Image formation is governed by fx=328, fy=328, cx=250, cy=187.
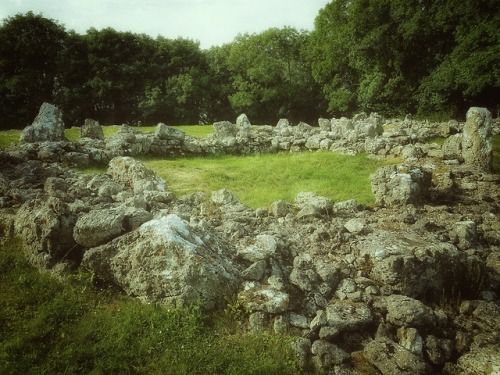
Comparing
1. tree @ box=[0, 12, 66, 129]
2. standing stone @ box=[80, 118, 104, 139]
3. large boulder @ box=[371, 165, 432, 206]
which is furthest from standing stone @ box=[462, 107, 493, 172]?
tree @ box=[0, 12, 66, 129]

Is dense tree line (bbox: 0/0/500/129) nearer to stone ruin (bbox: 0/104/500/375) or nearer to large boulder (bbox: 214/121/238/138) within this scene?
large boulder (bbox: 214/121/238/138)

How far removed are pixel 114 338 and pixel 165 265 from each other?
124 cm

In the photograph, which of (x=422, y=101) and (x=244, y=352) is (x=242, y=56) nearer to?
(x=422, y=101)

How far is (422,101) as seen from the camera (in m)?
30.7

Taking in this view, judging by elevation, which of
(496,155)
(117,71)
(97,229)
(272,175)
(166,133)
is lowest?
(272,175)

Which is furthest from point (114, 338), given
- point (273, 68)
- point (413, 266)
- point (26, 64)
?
point (26, 64)

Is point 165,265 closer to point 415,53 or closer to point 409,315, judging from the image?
point 409,315

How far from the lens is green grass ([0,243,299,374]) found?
4.35m

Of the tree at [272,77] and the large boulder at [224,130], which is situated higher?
the tree at [272,77]

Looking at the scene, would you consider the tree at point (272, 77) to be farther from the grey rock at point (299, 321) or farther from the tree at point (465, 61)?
the grey rock at point (299, 321)

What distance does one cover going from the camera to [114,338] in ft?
15.5

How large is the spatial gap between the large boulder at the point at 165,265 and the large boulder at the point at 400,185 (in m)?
5.86

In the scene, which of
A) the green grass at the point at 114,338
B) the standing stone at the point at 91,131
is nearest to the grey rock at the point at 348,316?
the green grass at the point at 114,338

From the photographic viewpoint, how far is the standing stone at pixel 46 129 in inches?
612
